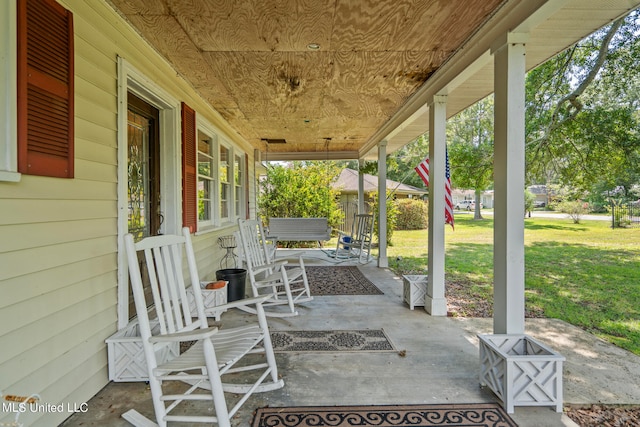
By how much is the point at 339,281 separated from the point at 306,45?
3439mm

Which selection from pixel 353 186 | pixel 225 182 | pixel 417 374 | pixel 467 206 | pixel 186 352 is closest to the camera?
pixel 186 352

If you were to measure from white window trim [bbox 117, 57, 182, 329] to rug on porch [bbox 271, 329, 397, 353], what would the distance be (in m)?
1.21

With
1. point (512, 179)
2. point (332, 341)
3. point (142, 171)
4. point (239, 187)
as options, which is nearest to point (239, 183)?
point (239, 187)

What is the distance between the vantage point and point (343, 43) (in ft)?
8.55

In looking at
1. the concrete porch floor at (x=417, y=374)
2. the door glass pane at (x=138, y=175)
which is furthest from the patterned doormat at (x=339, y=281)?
the door glass pane at (x=138, y=175)

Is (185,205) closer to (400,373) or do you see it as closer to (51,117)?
(51,117)

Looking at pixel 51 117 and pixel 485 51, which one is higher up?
pixel 485 51

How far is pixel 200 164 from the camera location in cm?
429

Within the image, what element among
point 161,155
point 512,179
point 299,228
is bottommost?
point 299,228

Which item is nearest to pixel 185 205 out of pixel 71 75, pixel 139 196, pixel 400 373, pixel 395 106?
pixel 139 196

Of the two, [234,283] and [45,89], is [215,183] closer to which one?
[234,283]

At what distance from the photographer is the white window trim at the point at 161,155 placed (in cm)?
230

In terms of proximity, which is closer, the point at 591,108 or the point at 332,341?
the point at 332,341

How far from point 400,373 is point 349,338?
68 cm
